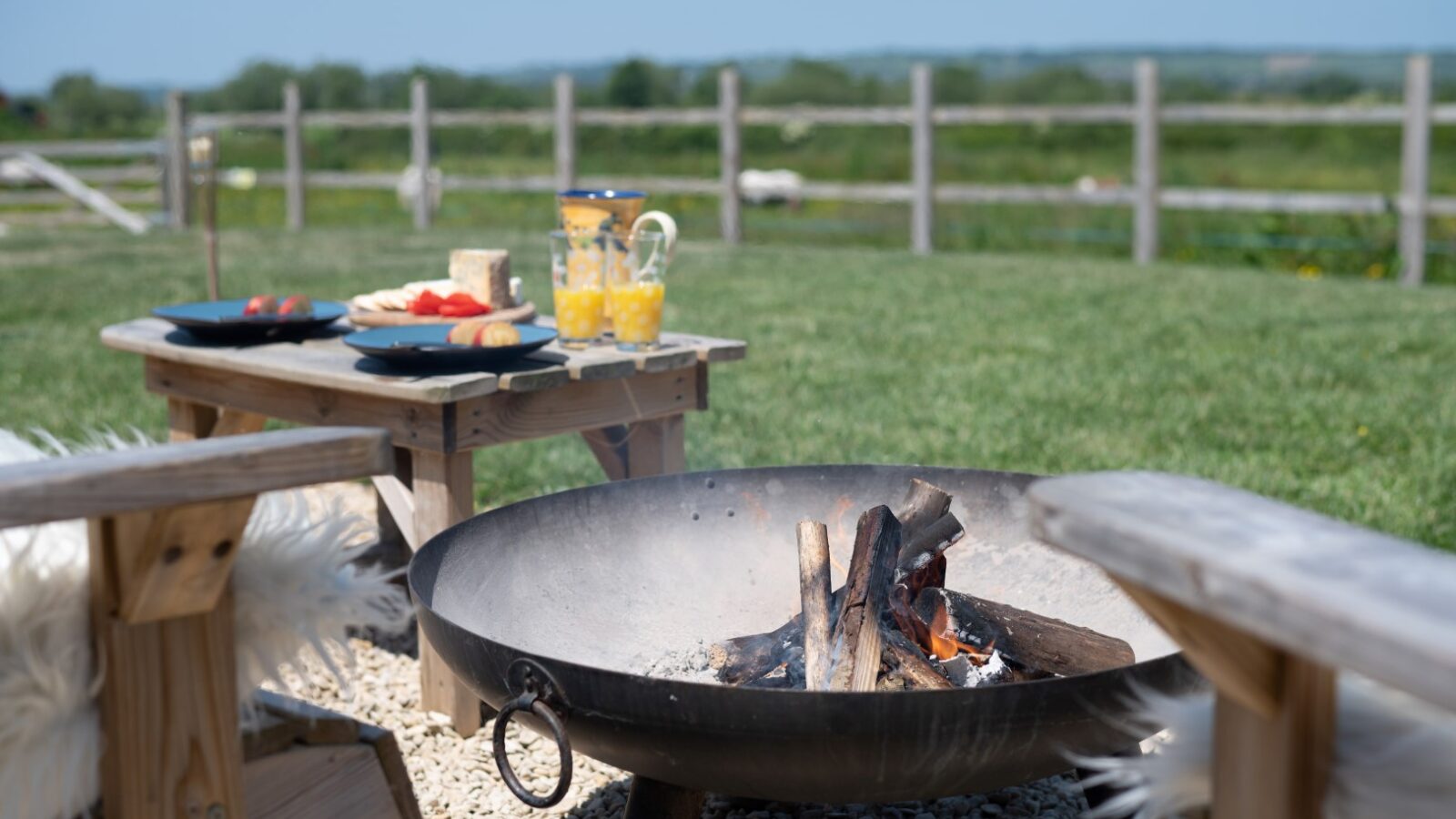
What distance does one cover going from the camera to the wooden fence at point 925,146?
318 inches

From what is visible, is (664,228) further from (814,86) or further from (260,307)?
(814,86)

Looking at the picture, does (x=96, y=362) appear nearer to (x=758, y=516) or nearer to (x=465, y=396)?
(x=465, y=396)

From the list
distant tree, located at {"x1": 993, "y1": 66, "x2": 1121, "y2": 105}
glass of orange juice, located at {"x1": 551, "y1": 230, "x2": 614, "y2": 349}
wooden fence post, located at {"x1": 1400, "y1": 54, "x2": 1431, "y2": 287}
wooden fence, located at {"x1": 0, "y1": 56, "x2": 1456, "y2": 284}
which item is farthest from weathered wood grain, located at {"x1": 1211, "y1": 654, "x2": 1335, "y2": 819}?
distant tree, located at {"x1": 993, "y1": 66, "x2": 1121, "y2": 105}

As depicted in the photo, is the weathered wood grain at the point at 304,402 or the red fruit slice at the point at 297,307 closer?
the weathered wood grain at the point at 304,402

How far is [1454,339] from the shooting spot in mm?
5629

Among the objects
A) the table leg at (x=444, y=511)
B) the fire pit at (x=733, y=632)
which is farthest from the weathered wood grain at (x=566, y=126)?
the fire pit at (x=733, y=632)

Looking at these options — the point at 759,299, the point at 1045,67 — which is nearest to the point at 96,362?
the point at 759,299

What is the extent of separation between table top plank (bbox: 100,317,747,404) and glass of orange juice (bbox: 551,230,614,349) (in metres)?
0.04

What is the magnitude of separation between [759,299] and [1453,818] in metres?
6.52

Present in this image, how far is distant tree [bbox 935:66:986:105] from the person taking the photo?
27.6m

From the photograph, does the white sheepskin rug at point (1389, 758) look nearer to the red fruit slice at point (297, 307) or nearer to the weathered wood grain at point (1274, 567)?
the weathered wood grain at point (1274, 567)

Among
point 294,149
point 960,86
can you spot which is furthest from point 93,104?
point 294,149

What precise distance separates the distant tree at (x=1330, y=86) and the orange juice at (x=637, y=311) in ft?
→ 111

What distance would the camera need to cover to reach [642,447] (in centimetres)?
280
